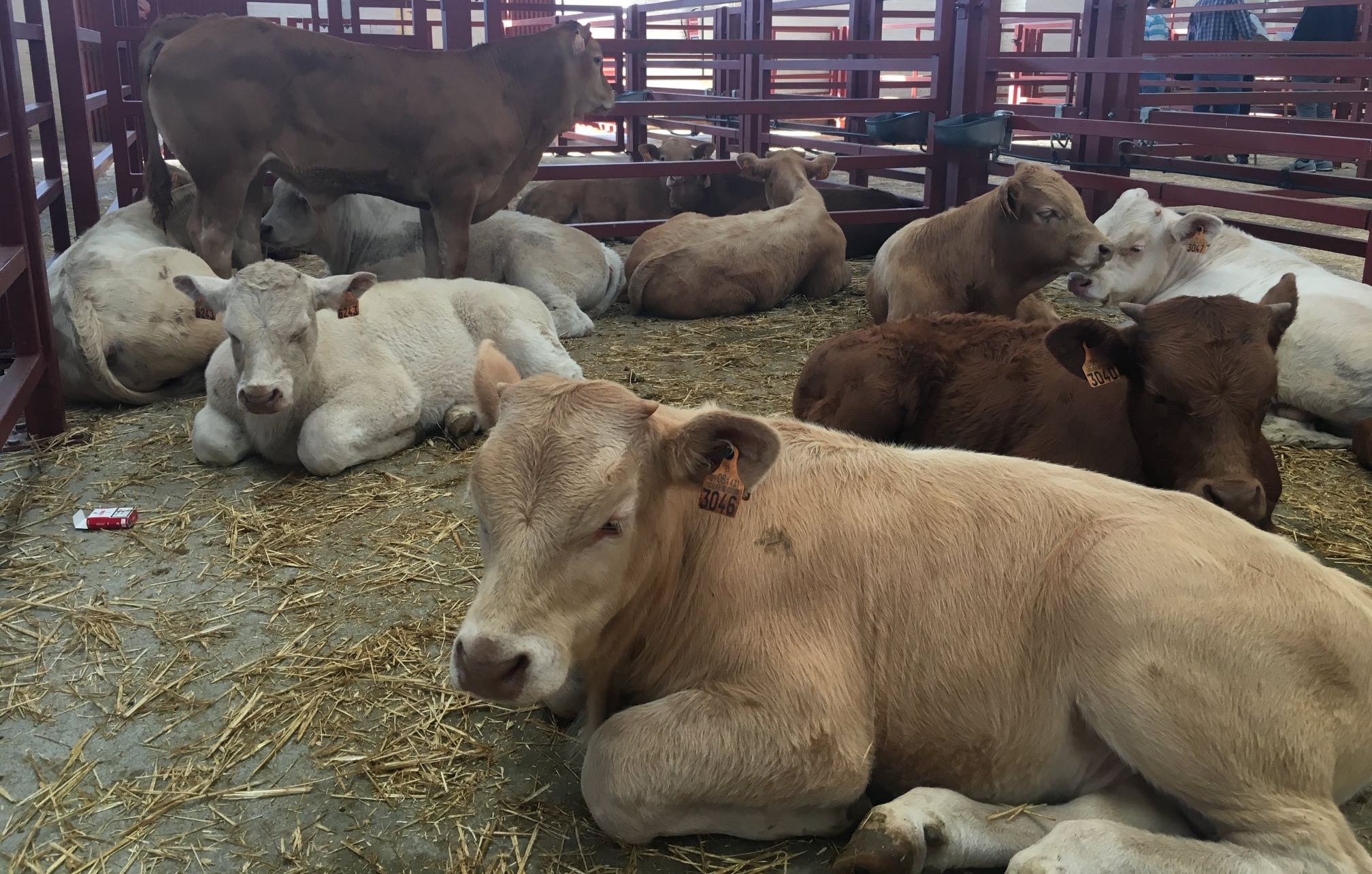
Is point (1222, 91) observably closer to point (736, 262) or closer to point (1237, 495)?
point (736, 262)

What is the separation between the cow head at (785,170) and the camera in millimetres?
9477

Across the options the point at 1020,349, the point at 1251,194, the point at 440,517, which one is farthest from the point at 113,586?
the point at 1251,194

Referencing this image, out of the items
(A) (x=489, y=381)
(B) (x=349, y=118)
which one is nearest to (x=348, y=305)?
(B) (x=349, y=118)

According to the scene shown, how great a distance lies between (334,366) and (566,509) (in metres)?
3.24

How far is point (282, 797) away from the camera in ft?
9.09

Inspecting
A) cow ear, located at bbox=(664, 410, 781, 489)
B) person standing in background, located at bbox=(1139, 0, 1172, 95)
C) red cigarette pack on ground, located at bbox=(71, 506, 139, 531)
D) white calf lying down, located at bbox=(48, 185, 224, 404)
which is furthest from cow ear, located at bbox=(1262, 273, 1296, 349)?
person standing in background, located at bbox=(1139, 0, 1172, 95)

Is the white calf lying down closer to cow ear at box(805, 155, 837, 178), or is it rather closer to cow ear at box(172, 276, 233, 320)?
cow ear at box(172, 276, 233, 320)

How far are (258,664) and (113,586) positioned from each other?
90 cm

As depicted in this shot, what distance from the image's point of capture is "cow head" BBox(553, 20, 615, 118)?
25.1 feet

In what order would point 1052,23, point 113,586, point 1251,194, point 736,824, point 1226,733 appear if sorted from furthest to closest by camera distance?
point 1052,23, point 1251,194, point 113,586, point 736,824, point 1226,733

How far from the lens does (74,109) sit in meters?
7.59

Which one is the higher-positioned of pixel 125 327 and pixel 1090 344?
pixel 1090 344

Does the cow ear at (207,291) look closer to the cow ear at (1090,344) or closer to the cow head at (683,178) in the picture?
the cow ear at (1090,344)

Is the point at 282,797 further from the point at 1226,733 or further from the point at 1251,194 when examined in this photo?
the point at 1251,194
